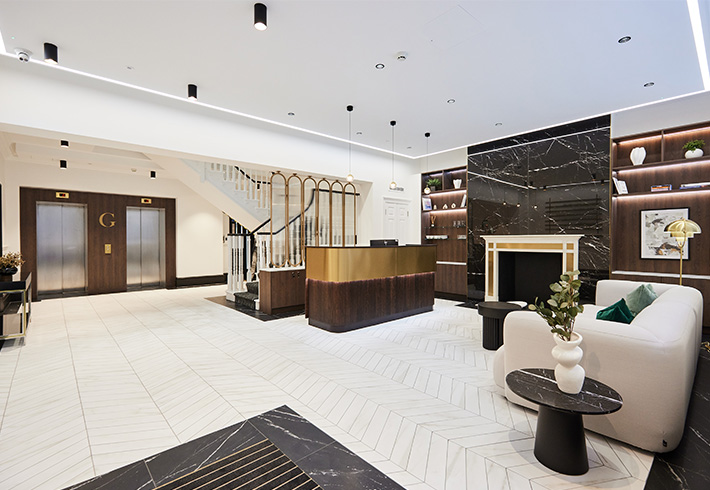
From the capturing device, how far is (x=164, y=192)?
9812 mm

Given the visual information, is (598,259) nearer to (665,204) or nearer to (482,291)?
(665,204)

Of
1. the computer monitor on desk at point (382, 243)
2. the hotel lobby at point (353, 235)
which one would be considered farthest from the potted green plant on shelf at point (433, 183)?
the computer monitor on desk at point (382, 243)

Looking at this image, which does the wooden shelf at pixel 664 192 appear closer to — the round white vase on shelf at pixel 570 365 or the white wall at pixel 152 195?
the round white vase on shelf at pixel 570 365

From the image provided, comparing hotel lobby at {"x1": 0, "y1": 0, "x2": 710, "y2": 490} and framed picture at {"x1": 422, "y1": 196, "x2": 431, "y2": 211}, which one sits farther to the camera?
framed picture at {"x1": 422, "y1": 196, "x2": 431, "y2": 211}

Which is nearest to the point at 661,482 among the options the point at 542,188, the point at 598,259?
the point at 598,259

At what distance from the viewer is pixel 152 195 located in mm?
9633

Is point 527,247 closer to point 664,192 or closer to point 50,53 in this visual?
point 664,192

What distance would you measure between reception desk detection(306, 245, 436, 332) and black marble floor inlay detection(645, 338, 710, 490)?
388 centimetres

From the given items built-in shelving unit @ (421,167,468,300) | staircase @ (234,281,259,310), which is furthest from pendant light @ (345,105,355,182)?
staircase @ (234,281,259,310)

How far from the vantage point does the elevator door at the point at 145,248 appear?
31.2 ft

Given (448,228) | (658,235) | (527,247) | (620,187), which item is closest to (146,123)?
(448,228)

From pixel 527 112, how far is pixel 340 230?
175 inches

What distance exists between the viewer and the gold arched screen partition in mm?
7152

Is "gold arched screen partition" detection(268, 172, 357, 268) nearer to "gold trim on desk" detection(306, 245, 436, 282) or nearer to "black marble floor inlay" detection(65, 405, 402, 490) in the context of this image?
"gold trim on desk" detection(306, 245, 436, 282)
